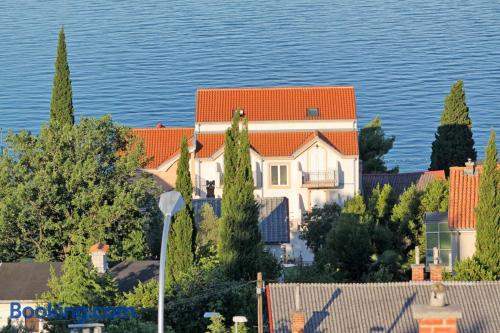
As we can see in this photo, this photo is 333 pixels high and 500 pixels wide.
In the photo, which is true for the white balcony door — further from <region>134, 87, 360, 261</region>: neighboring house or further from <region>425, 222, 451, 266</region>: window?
<region>425, 222, 451, 266</region>: window

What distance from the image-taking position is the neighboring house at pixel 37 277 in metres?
42.2

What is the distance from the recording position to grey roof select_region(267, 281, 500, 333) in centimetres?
3089

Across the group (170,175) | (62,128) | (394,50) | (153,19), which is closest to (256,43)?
(394,50)

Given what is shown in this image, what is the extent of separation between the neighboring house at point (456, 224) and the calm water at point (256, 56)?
165 feet

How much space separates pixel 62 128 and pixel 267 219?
9329 mm

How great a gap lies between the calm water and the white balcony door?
3355 centimetres

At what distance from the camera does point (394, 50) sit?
148 metres

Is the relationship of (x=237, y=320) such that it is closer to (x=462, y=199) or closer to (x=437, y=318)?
(x=437, y=318)

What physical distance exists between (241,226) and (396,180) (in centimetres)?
2651

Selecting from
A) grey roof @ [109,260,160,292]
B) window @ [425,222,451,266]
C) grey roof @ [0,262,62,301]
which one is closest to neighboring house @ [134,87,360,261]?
window @ [425,222,451,266]

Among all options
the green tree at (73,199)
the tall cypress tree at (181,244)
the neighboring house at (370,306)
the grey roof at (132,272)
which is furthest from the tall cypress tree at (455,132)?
the neighboring house at (370,306)

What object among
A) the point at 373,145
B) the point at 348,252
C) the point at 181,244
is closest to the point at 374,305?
the point at 181,244

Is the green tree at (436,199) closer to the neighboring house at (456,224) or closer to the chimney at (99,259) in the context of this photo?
the neighboring house at (456,224)

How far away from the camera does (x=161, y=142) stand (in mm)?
74688
